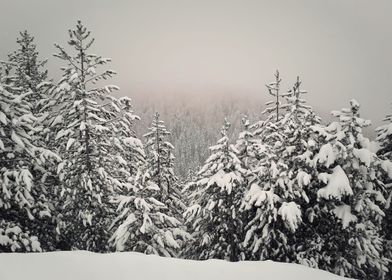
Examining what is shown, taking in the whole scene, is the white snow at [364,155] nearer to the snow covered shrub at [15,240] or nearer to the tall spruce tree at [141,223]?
the tall spruce tree at [141,223]

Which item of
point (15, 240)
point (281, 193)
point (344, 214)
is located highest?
point (281, 193)

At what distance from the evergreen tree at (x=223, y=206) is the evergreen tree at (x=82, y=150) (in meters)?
4.84

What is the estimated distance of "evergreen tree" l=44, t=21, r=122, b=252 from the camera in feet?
57.8

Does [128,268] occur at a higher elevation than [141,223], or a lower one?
higher

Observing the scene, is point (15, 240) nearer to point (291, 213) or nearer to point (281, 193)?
point (291, 213)

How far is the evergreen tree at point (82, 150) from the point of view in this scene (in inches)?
694

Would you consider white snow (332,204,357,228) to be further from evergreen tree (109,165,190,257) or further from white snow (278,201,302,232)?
evergreen tree (109,165,190,257)

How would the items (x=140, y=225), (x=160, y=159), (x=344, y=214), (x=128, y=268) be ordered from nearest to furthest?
(x=128, y=268) → (x=344, y=214) → (x=140, y=225) → (x=160, y=159)

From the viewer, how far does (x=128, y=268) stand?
8.84m

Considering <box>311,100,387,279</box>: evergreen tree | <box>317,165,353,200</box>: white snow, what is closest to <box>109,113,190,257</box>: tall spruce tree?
<box>311,100,387,279</box>: evergreen tree

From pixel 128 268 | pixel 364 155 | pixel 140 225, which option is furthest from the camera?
pixel 140 225

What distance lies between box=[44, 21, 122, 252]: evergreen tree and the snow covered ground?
8353 mm

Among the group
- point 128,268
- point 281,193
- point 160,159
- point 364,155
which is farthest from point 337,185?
point 160,159

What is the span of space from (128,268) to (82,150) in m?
10.1
